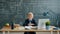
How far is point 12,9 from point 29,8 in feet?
1.99

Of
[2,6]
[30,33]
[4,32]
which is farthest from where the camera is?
[2,6]

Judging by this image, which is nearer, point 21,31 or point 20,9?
point 21,31

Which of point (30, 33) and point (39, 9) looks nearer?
point (30, 33)

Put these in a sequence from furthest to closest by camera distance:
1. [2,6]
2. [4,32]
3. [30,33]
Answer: [2,6] < [30,33] < [4,32]

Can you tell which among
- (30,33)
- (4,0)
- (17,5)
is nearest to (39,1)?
(17,5)

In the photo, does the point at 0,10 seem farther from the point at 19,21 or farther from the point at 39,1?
the point at 39,1

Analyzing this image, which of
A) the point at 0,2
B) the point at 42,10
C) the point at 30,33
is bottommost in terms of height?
the point at 30,33

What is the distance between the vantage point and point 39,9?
16.3 ft

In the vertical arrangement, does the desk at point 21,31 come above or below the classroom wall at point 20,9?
below

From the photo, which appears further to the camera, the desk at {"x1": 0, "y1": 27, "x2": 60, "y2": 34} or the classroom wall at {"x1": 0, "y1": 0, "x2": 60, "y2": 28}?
the classroom wall at {"x1": 0, "y1": 0, "x2": 60, "y2": 28}

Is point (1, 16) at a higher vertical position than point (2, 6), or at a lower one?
lower

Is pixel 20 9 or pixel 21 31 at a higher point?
pixel 20 9

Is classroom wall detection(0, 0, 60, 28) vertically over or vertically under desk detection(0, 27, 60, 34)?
over

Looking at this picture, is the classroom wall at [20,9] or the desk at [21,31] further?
the classroom wall at [20,9]
